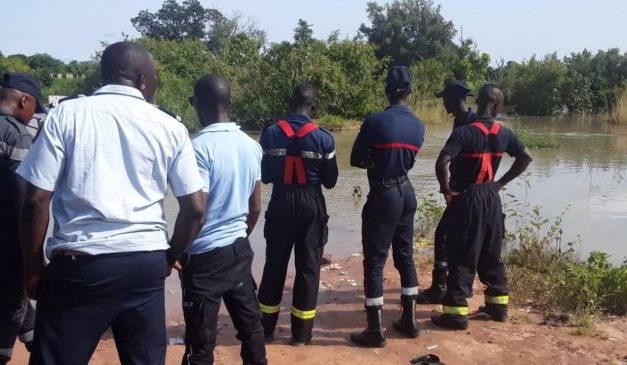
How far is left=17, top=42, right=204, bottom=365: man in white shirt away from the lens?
8.05ft

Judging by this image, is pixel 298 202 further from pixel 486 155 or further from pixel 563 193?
pixel 563 193

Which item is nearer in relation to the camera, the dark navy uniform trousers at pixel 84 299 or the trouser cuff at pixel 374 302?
the dark navy uniform trousers at pixel 84 299

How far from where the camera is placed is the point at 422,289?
6.13 m

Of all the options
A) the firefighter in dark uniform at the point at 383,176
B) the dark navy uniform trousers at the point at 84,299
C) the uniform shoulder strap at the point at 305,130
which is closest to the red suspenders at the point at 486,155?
the firefighter in dark uniform at the point at 383,176

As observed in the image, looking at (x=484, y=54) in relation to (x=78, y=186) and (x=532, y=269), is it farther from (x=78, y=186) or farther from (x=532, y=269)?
(x=78, y=186)

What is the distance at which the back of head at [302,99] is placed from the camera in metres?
4.61

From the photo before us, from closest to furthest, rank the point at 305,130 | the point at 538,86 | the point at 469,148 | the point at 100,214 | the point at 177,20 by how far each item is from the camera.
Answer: the point at 100,214, the point at 305,130, the point at 469,148, the point at 538,86, the point at 177,20

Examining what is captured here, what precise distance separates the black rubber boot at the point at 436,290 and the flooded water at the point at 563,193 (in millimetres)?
1858

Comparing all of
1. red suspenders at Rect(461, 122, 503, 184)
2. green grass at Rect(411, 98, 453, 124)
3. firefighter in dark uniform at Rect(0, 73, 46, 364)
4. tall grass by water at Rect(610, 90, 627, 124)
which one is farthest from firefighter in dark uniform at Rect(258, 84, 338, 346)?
tall grass by water at Rect(610, 90, 627, 124)

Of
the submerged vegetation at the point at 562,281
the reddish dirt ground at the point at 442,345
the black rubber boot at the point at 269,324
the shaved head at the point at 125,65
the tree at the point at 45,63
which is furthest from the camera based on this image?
the tree at the point at 45,63

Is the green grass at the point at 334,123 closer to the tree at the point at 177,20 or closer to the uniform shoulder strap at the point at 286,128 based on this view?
the uniform shoulder strap at the point at 286,128

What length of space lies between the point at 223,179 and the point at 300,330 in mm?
1686

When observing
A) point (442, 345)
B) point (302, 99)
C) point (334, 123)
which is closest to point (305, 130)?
point (302, 99)

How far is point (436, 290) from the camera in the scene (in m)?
5.79
